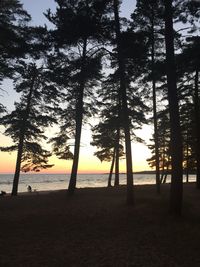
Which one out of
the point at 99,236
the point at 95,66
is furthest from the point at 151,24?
the point at 99,236

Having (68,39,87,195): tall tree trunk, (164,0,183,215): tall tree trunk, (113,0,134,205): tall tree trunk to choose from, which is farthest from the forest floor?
(68,39,87,195): tall tree trunk

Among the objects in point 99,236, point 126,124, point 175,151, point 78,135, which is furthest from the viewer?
point 78,135

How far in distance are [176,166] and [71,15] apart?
10.9 meters

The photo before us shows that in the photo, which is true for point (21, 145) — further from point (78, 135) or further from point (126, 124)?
point (126, 124)

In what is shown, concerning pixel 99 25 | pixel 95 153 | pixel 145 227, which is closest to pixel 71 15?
pixel 99 25

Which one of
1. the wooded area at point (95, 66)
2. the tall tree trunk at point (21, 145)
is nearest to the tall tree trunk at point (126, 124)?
the wooded area at point (95, 66)

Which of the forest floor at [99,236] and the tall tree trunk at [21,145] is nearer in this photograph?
the forest floor at [99,236]

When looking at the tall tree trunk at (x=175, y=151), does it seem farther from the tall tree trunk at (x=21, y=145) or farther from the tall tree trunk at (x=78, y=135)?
the tall tree trunk at (x=21, y=145)

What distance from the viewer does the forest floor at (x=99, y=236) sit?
8.34m

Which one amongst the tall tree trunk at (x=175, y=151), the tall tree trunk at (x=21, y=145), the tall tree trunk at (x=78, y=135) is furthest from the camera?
the tall tree trunk at (x=21, y=145)

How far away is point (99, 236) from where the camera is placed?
1071 centimetres

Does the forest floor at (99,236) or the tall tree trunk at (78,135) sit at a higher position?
the tall tree trunk at (78,135)

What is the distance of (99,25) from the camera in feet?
59.1

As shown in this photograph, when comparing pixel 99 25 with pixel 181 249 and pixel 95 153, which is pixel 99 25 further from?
pixel 95 153
